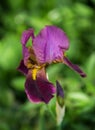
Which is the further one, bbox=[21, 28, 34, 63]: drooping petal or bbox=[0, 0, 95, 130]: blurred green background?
bbox=[0, 0, 95, 130]: blurred green background

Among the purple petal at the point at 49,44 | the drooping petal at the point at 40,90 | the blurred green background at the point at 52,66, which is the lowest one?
the blurred green background at the point at 52,66

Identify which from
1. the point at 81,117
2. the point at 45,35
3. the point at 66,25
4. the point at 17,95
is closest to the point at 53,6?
the point at 66,25

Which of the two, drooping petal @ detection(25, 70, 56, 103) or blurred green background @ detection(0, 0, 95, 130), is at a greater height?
drooping petal @ detection(25, 70, 56, 103)

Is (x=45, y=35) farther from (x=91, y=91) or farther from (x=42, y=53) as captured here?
(x=91, y=91)

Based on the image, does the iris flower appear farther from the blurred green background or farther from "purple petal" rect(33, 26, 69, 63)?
the blurred green background

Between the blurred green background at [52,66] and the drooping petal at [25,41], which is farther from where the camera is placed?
the blurred green background at [52,66]

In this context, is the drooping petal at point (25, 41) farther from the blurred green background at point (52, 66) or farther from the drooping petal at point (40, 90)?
the blurred green background at point (52, 66)

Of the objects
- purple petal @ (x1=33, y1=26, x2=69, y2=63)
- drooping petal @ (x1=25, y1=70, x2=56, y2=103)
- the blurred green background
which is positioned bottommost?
the blurred green background

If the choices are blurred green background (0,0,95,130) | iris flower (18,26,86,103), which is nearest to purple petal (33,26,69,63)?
iris flower (18,26,86,103)

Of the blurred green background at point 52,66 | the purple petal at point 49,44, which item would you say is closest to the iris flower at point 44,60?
the purple petal at point 49,44
